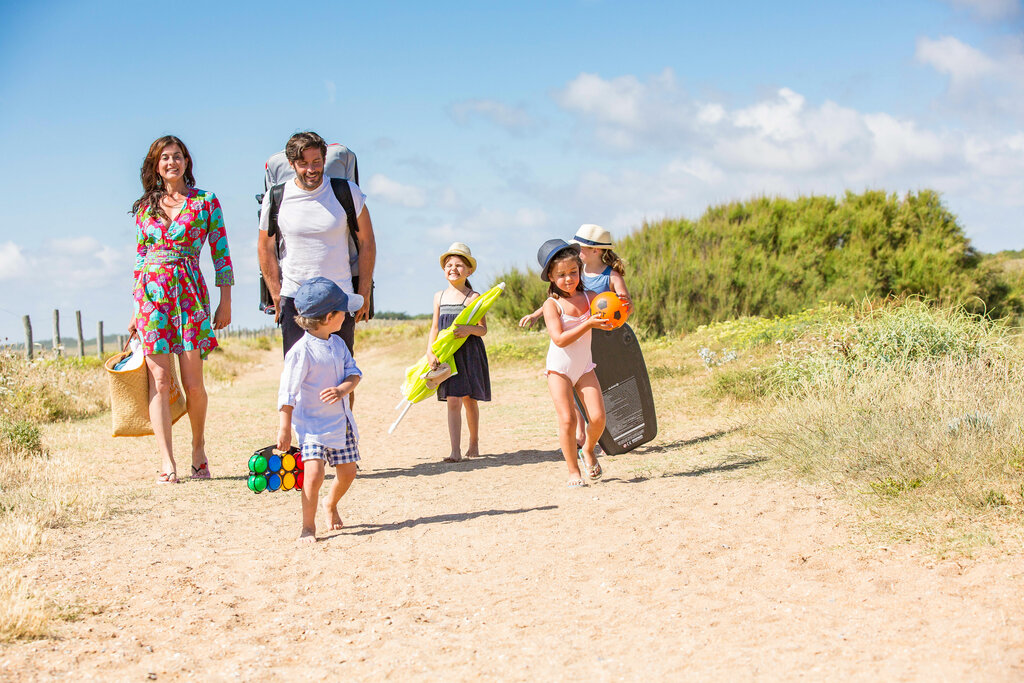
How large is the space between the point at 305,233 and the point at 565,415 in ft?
6.49

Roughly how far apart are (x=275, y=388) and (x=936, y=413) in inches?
447

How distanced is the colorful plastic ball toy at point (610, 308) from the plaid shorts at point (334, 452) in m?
1.70

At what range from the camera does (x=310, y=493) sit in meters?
4.55

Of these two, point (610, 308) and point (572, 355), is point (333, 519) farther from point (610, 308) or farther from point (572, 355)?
point (610, 308)

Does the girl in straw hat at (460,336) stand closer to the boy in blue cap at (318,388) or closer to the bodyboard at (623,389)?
the bodyboard at (623,389)

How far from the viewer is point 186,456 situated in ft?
24.6

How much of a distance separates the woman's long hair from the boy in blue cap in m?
2.06

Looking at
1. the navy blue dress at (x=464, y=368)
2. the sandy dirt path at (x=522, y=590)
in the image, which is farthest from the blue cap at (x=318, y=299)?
the navy blue dress at (x=464, y=368)

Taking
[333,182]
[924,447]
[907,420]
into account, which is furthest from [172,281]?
[907,420]

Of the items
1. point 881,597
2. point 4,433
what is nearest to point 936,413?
point 881,597

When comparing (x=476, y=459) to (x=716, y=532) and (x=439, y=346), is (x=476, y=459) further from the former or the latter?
(x=716, y=532)

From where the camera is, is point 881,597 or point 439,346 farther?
point 439,346

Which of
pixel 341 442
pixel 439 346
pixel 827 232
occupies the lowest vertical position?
pixel 341 442

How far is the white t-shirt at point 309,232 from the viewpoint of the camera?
548 centimetres
